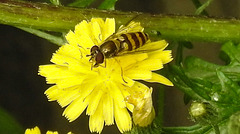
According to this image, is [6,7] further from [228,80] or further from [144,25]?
[228,80]

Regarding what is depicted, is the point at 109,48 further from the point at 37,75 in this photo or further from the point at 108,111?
the point at 37,75

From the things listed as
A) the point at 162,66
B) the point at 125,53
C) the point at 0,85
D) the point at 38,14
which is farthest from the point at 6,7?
the point at 0,85

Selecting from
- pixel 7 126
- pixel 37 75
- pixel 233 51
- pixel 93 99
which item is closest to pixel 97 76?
pixel 93 99

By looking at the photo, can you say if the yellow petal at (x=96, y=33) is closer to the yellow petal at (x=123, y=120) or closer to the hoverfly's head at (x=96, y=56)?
the hoverfly's head at (x=96, y=56)

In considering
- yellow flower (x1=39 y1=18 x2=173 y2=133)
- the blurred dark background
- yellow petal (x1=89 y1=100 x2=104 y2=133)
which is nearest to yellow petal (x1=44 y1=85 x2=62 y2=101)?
yellow flower (x1=39 y1=18 x2=173 y2=133)

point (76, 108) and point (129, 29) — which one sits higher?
point (129, 29)

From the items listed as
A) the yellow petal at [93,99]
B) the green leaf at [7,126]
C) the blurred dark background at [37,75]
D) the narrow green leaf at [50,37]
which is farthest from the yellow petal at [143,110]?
the blurred dark background at [37,75]
